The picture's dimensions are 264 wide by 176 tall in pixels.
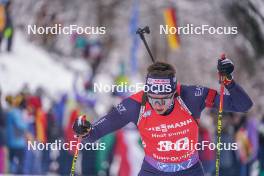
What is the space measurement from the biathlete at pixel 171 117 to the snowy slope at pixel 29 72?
3869mm

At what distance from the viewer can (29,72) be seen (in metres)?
8.68

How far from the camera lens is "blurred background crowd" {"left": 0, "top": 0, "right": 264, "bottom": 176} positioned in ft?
27.8

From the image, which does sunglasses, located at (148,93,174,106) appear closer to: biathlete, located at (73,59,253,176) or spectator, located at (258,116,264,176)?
biathlete, located at (73,59,253,176)

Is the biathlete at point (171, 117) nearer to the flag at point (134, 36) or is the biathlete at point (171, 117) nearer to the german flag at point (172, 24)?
the german flag at point (172, 24)

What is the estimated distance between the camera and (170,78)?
15.7 ft

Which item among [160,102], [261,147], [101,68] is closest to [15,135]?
[101,68]

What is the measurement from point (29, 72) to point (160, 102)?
4.25 meters

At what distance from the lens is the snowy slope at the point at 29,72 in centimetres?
866

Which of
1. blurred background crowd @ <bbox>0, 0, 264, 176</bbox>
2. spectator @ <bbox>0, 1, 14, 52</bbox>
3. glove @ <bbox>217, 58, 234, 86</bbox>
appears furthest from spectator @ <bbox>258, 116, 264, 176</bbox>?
glove @ <bbox>217, 58, 234, 86</bbox>

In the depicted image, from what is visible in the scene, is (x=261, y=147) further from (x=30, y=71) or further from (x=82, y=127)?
(x=82, y=127)

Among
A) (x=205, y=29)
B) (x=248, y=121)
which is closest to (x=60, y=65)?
(x=205, y=29)

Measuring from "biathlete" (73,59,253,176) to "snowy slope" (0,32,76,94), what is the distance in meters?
3.87

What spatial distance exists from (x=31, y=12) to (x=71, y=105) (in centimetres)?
121

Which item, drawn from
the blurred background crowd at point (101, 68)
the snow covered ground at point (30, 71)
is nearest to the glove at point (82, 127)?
the blurred background crowd at point (101, 68)
